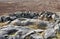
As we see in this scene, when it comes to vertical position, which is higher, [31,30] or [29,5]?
[31,30]

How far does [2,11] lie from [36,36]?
10.5 m

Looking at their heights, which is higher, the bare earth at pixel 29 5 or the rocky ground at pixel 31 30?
the rocky ground at pixel 31 30

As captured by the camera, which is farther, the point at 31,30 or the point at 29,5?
the point at 29,5

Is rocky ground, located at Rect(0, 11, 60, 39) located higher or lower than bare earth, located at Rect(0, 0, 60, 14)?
higher

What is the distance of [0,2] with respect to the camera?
74.1ft

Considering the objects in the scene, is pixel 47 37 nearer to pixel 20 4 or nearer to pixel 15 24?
pixel 15 24

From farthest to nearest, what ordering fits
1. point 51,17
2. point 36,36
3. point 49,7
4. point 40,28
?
point 49,7 → point 51,17 → point 40,28 → point 36,36

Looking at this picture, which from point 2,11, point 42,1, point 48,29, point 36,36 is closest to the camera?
point 36,36

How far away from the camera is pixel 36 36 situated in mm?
9023

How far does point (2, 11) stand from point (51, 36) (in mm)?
10383

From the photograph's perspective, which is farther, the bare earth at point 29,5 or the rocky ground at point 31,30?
the bare earth at point 29,5

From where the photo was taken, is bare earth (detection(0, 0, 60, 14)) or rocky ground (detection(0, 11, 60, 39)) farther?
bare earth (detection(0, 0, 60, 14))

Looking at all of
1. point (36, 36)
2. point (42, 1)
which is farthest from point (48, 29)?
point (42, 1)

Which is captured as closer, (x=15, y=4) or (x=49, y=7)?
(x=49, y=7)
